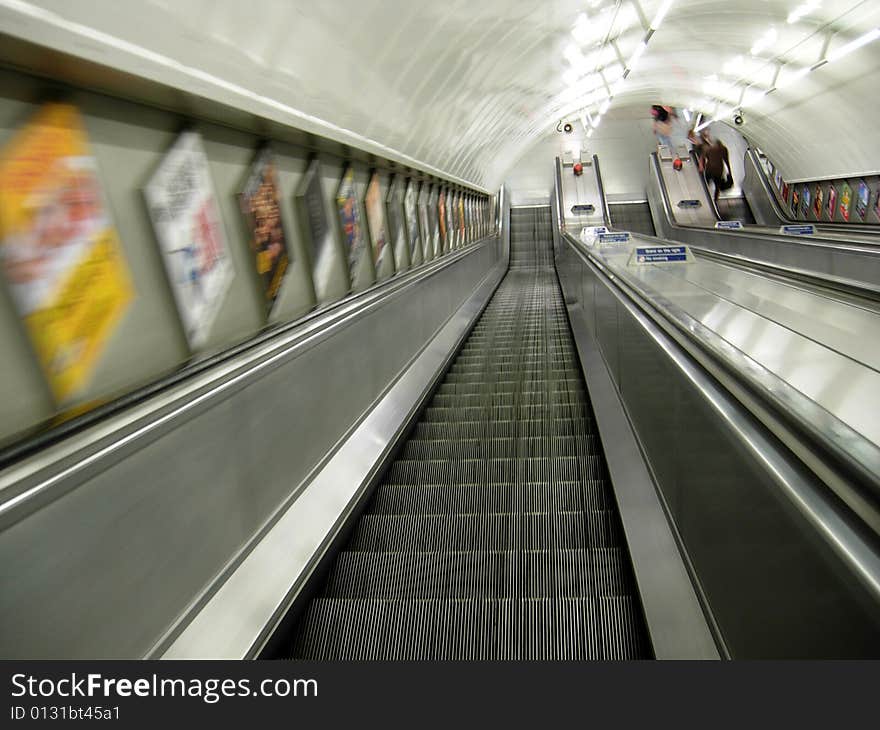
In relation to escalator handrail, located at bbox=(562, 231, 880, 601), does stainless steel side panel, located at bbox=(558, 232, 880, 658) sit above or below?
below

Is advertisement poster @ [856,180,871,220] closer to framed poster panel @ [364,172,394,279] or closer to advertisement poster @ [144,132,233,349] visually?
framed poster panel @ [364,172,394,279]

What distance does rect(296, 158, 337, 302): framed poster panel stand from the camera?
16.6ft

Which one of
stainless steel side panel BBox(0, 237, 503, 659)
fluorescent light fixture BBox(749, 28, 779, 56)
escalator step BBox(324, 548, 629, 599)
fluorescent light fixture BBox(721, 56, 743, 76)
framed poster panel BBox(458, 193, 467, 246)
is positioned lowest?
escalator step BBox(324, 548, 629, 599)

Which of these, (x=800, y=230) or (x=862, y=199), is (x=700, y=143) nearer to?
(x=862, y=199)

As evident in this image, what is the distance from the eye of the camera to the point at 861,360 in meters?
2.37

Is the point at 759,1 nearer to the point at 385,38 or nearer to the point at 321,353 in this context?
the point at 385,38

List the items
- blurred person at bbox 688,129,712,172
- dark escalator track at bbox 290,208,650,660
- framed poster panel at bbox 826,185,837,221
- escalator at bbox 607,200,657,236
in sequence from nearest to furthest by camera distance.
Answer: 1. dark escalator track at bbox 290,208,650,660
2. framed poster panel at bbox 826,185,837,221
3. escalator at bbox 607,200,657,236
4. blurred person at bbox 688,129,712,172

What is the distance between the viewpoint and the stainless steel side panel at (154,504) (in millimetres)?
1746

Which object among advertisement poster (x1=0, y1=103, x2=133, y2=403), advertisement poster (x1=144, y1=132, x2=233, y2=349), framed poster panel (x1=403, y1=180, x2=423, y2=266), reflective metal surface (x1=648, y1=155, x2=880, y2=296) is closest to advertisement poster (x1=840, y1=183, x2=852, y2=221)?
reflective metal surface (x1=648, y1=155, x2=880, y2=296)

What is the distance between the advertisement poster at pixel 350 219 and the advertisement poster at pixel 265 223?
1.45 meters

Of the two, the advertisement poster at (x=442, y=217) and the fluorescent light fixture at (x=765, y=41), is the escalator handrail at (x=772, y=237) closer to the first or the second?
the fluorescent light fixture at (x=765, y=41)

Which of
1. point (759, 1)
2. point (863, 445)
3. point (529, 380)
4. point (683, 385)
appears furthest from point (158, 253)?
point (759, 1)

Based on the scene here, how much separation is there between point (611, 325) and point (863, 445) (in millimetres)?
4044

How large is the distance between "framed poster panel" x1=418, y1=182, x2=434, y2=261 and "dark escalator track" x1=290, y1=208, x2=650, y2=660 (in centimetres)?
482
